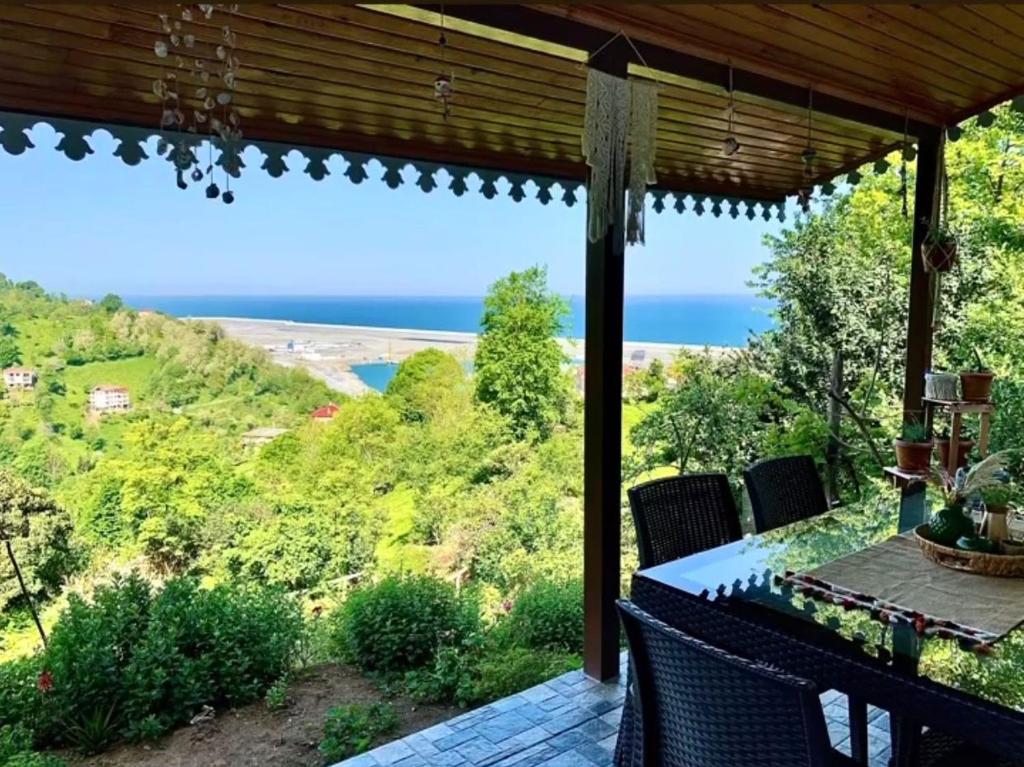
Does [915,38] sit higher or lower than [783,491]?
higher

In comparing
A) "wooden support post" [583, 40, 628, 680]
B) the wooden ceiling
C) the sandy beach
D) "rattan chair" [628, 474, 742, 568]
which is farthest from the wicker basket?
the sandy beach

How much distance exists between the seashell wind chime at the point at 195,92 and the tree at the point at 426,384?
8.21 ft

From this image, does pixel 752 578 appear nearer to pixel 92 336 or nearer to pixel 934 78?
pixel 934 78

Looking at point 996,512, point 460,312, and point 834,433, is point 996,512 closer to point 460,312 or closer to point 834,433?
point 460,312

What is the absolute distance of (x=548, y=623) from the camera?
3.73 metres

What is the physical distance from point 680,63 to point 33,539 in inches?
134

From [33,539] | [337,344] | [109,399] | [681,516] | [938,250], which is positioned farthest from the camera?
[337,344]

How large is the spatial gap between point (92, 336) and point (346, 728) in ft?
7.48

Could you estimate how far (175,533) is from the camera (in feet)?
12.7

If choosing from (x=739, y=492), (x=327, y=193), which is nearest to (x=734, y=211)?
(x=739, y=492)

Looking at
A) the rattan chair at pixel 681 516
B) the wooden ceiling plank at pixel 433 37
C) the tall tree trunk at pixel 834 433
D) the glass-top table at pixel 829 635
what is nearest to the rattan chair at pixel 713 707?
the glass-top table at pixel 829 635

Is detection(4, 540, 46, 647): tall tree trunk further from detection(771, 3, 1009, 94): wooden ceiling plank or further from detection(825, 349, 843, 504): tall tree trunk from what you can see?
detection(825, 349, 843, 504): tall tree trunk

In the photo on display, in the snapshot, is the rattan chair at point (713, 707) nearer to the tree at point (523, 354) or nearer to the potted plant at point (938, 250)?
the potted plant at point (938, 250)

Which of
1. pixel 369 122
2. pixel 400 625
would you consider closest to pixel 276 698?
pixel 400 625
